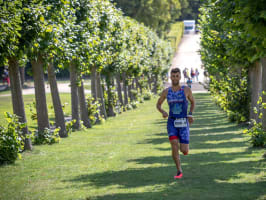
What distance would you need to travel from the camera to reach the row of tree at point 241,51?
658 cm

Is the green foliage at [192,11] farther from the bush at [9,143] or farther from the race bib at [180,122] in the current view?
the race bib at [180,122]

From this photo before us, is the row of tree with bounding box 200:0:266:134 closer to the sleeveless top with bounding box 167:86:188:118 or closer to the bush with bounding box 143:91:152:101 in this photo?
the sleeveless top with bounding box 167:86:188:118

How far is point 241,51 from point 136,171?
11.2 feet

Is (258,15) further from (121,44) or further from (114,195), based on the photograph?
(121,44)

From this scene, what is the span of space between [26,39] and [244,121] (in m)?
10.7

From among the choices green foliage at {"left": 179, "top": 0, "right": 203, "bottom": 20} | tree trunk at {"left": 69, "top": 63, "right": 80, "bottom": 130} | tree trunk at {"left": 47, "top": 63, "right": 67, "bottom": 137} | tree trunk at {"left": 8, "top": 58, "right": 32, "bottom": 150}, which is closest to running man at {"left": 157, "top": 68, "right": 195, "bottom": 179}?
tree trunk at {"left": 8, "top": 58, "right": 32, "bottom": 150}

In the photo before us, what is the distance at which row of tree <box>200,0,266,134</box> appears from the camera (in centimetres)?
658

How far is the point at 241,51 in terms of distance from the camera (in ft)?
33.7

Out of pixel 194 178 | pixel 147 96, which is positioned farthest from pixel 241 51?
pixel 147 96

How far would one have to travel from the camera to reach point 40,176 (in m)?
10.2

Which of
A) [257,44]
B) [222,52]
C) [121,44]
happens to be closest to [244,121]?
[222,52]

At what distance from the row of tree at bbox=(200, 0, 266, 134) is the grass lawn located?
1.52m

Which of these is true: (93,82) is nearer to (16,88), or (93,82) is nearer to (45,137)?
(45,137)

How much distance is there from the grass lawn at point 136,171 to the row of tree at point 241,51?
1517 mm
